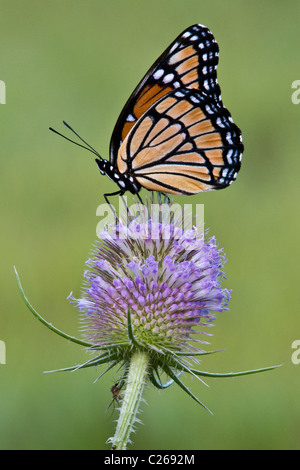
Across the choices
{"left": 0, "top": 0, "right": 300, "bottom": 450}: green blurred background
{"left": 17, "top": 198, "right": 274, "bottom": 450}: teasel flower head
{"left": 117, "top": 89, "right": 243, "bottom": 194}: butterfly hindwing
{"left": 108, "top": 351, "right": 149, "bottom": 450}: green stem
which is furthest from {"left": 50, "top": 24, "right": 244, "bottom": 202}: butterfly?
{"left": 0, "top": 0, "right": 300, "bottom": 450}: green blurred background

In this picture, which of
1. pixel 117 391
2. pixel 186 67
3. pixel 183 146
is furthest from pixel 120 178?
pixel 117 391

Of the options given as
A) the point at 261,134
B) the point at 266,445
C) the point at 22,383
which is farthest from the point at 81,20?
the point at 266,445

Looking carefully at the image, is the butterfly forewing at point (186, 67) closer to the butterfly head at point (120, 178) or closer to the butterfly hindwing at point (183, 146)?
the butterfly hindwing at point (183, 146)

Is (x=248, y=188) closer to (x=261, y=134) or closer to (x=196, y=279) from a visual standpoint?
(x=261, y=134)

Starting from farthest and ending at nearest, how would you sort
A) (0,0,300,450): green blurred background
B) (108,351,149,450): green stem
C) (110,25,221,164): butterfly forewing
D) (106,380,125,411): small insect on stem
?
1. (0,0,300,450): green blurred background
2. (110,25,221,164): butterfly forewing
3. (106,380,125,411): small insect on stem
4. (108,351,149,450): green stem

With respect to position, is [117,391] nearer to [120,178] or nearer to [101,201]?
[120,178]

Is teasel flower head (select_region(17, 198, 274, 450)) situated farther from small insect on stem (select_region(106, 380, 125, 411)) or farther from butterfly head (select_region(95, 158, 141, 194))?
butterfly head (select_region(95, 158, 141, 194))
